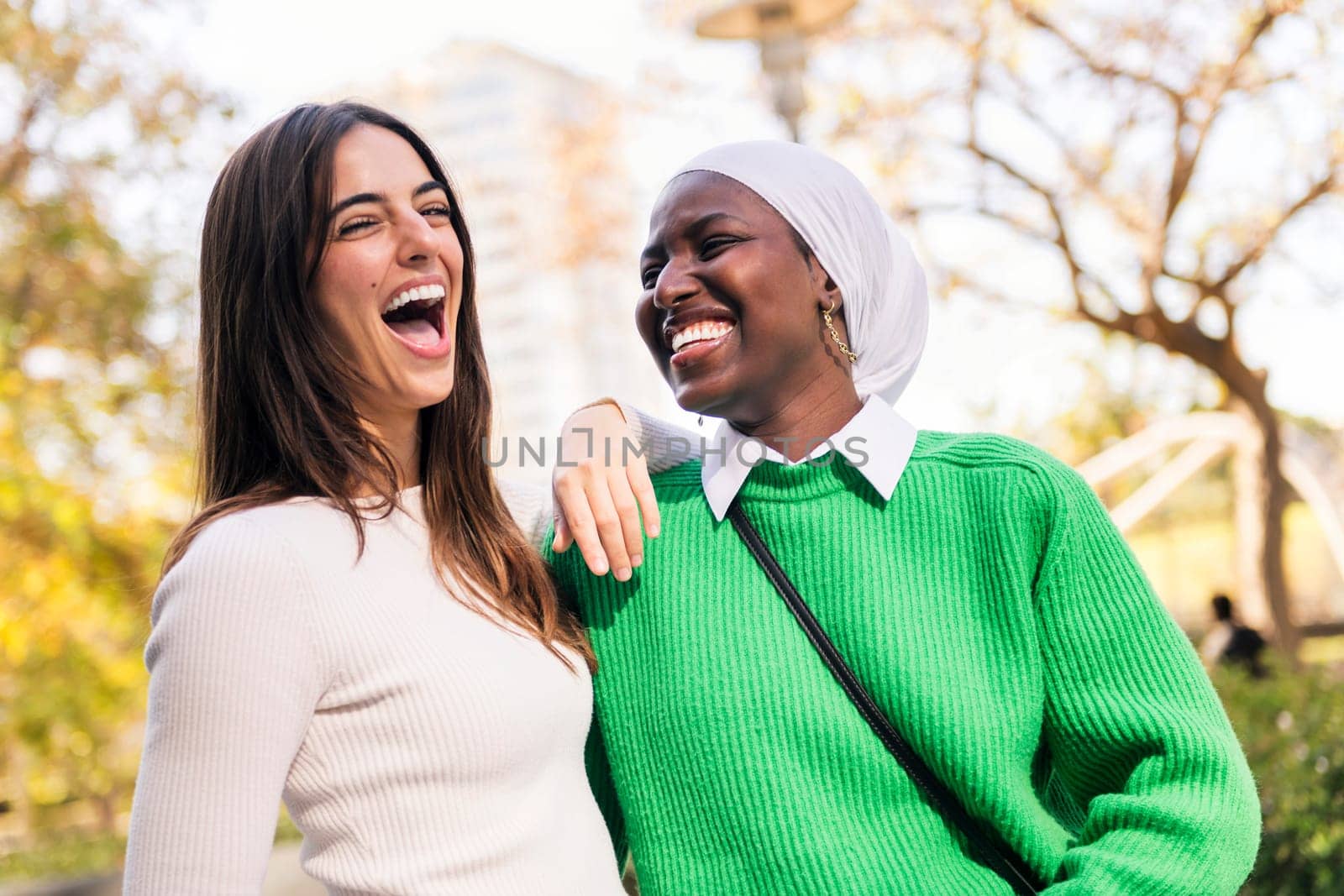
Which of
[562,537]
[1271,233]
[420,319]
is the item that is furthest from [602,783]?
[1271,233]

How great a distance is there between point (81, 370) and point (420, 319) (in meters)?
6.91

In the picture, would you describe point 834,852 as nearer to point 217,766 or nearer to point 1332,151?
point 217,766

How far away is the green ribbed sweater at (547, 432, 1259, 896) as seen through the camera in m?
1.94

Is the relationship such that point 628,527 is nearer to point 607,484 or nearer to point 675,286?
point 607,484

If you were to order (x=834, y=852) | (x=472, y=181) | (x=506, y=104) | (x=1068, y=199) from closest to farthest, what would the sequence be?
(x=834, y=852), (x=1068, y=199), (x=472, y=181), (x=506, y=104)

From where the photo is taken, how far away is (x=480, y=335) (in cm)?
259

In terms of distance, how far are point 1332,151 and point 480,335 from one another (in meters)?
7.78

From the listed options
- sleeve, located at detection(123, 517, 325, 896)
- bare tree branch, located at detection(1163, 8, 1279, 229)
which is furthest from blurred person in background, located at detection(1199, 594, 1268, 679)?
sleeve, located at detection(123, 517, 325, 896)

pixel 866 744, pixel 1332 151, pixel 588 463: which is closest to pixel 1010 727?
pixel 866 744

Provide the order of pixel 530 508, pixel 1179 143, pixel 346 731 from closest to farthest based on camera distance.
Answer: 1. pixel 346 731
2. pixel 530 508
3. pixel 1179 143

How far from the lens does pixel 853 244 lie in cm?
231

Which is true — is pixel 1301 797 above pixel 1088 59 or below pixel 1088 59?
below

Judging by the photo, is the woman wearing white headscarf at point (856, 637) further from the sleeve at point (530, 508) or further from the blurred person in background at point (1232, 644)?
the blurred person in background at point (1232, 644)

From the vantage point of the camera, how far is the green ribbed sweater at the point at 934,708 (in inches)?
76.4
